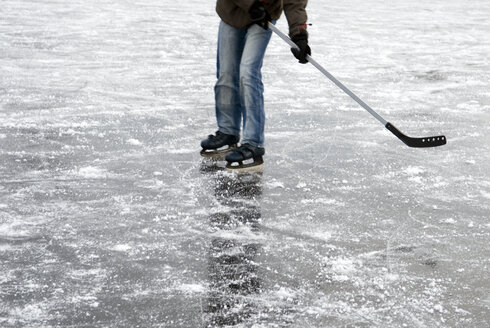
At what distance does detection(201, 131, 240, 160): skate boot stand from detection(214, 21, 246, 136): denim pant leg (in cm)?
4

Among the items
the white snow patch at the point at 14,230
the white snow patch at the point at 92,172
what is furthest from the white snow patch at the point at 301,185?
the white snow patch at the point at 14,230

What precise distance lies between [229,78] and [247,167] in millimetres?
625

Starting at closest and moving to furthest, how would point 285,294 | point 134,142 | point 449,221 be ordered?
point 285,294 < point 449,221 < point 134,142

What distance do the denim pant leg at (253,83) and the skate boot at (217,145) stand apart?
19 cm

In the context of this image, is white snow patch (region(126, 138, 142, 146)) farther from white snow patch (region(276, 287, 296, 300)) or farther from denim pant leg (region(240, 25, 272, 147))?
white snow patch (region(276, 287, 296, 300))

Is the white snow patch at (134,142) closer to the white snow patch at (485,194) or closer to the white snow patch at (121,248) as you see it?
the white snow patch at (121,248)

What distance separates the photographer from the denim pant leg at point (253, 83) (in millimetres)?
4805

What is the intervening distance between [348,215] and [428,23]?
9.08 m

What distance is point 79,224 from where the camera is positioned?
3.83 m

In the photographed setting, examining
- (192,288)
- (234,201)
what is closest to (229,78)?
(234,201)

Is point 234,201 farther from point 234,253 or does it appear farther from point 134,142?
point 134,142

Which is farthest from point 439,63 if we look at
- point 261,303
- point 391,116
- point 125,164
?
point 261,303

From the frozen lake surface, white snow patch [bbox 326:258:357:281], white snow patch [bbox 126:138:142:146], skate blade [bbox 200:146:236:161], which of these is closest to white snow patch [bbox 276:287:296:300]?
the frozen lake surface

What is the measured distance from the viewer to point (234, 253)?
140 inches
